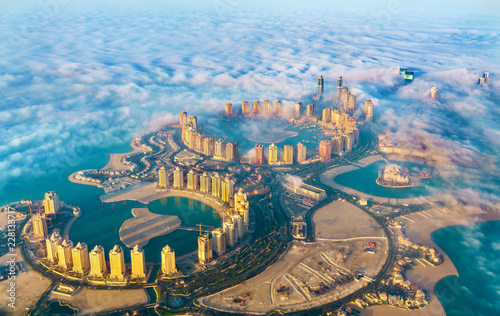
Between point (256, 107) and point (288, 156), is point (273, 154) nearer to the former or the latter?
point (288, 156)

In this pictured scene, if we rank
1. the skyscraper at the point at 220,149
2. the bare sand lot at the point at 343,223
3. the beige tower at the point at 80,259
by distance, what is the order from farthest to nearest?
→ the skyscraper at the point at 220,149
the bare sand lot at the point at 343,223
the beige tower at the point at 80,259

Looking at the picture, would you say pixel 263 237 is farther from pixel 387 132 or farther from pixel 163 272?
pixel 387 132

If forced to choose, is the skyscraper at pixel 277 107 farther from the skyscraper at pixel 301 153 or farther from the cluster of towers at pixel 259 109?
the skyscraper at pixel 301 153

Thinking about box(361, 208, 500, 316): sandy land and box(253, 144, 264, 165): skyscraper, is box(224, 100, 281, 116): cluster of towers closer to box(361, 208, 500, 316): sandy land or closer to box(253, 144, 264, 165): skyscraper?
box(253, 144, 264, 165): skyscraper

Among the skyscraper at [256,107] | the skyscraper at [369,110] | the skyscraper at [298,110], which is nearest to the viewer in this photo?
the skyscraper at [369,110]

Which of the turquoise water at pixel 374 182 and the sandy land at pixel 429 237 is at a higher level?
the sandy land at pixel 429 237

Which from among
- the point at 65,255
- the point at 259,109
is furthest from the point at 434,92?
the point at 65,255

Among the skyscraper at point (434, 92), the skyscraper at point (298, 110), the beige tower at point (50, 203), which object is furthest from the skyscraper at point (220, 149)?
the skyscraper at point (434, 92)

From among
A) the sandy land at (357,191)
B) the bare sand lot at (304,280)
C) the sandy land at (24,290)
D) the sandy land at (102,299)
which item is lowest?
the sandy land at (357,191)
